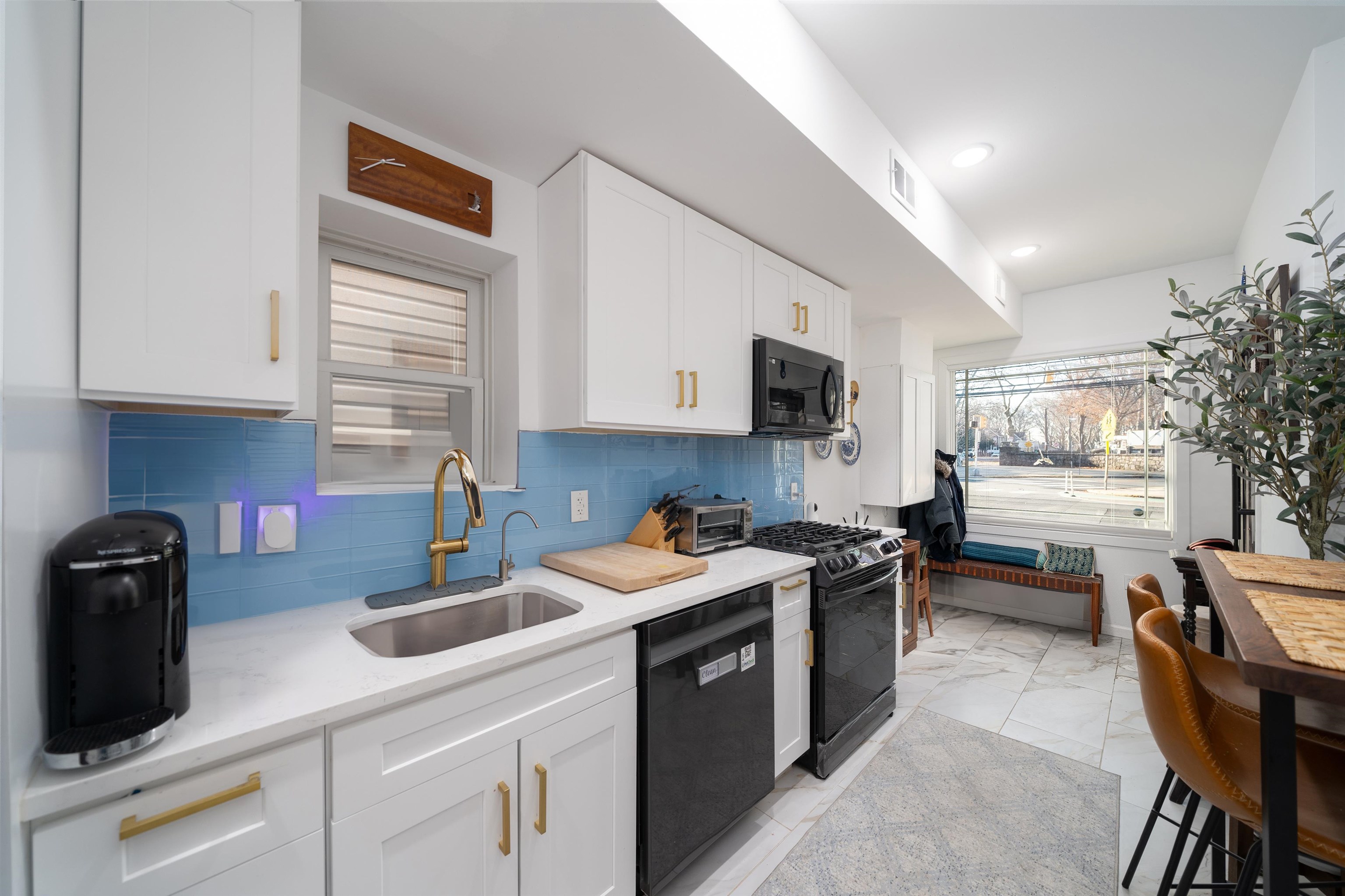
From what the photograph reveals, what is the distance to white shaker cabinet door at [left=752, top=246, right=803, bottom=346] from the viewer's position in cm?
252

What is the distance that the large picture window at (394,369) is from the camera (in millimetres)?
1706

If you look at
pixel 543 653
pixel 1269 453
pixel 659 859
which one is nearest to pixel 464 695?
pixel 543 653

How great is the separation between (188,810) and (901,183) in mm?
2917

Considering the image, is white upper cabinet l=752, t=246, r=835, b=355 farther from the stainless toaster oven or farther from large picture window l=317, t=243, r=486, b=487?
large picture window l=317, t=243, r=486, b=487

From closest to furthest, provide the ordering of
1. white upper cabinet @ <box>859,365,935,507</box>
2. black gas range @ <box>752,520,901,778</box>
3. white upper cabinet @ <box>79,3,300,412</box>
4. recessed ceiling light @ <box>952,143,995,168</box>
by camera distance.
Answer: white upper cabinet @ <box>79,3,300,412</box> → black gas range @ <box>752,520,901,778</box> → recessed ceiling light @ <box>952,143,995,168</box> → white upper cabinet @ <box>859,365,935,507</box>

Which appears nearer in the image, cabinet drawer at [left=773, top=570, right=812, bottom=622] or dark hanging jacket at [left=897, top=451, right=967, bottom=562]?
cabinet drawer at [left=773, top=570, right=812, bottom=622]

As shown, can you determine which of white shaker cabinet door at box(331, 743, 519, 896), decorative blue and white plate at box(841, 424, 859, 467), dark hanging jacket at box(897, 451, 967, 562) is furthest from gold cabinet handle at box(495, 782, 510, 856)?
dark hanging jacket at box(897, 451, 967, 562)

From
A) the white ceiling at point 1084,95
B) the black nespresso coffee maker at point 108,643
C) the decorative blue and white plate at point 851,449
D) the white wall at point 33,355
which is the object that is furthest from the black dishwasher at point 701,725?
the decorative blue and white plate at point 851,449

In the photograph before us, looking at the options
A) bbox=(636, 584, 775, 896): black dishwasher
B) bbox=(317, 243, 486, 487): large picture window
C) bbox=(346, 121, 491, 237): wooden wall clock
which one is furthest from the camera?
bbox=(317, 243, 486, 487): large picture window

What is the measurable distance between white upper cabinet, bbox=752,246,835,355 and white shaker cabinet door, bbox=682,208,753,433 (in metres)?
0.08

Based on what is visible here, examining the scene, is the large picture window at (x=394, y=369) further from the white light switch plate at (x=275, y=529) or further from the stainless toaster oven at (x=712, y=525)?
the stainless toaster oven at (x=712, y=525)

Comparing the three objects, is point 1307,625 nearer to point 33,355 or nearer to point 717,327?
point 717,327

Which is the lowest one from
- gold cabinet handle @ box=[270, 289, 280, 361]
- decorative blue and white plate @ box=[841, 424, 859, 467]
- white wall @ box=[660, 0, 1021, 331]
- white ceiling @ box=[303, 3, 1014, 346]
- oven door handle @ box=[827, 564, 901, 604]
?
oven door handle @ box=[827, 564, 901, 604]

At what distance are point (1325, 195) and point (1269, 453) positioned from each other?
0.72m
